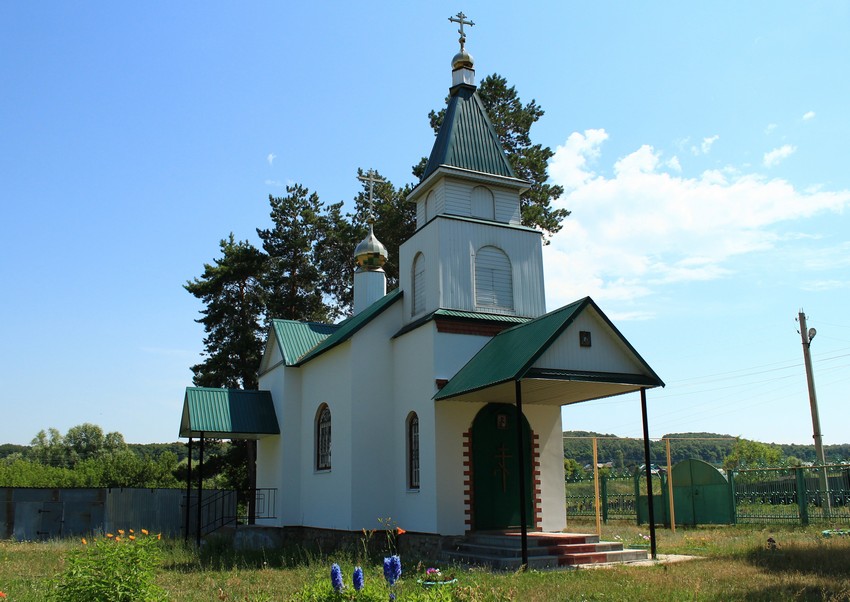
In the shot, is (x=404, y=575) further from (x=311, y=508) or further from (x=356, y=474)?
(x=311, y=508)

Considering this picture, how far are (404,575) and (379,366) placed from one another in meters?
5.66

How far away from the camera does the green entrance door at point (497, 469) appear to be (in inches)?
547

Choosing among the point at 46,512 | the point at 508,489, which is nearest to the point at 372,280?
the point at 508,489

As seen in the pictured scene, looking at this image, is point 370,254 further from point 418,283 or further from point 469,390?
point 469,390

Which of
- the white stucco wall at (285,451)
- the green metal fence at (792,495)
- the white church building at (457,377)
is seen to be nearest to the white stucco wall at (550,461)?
Result: the white church building at (457,377)

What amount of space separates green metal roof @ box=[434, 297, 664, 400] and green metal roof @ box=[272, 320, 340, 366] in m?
6.80

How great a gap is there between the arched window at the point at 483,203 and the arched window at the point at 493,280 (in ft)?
2.79

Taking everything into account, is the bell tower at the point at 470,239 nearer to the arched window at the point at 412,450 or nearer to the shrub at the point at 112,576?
the arched window at the point at 412,450

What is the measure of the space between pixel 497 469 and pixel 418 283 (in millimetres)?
4357

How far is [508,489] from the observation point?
14.2 metres

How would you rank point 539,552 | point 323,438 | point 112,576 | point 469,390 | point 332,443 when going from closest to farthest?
point 112,576
point 539,552
point 469,390
point 332,443
point 323,438

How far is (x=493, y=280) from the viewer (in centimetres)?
1567

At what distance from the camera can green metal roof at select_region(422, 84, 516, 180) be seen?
16.3m

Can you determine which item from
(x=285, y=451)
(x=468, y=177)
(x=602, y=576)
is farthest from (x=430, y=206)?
(x=602, y=576)
